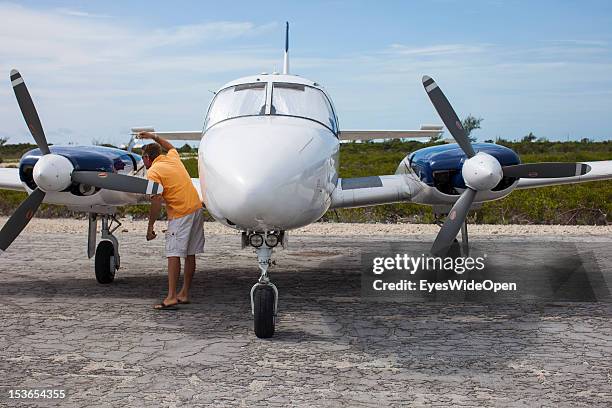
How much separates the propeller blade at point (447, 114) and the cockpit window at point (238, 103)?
2.87 meters

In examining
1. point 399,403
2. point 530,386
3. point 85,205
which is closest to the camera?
point 399,403

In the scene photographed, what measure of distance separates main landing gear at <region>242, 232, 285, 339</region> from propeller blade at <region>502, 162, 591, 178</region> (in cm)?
366

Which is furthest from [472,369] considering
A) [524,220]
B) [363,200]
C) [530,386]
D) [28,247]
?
[524,220]

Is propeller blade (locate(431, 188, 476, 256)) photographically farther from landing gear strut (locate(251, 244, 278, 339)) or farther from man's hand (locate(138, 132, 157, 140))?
man's hand (locate(138, 132, 157, 140))

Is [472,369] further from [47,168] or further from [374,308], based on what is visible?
[47,168]

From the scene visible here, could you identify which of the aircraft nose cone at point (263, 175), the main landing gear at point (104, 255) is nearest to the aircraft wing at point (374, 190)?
the aircraft nose cone at point (263, 175)

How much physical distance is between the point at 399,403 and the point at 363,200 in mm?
5428

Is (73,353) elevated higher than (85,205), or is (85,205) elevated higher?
(85,205)

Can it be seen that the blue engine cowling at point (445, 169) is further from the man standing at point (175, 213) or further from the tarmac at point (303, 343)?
the man standing at point (175, 213)

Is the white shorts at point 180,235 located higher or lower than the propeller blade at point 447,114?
lower

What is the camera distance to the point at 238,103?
853 centimetres

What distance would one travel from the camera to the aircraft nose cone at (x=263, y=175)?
6.61m

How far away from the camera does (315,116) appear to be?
856cm

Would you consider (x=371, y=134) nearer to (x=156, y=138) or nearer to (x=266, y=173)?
(x=156, y=138)
